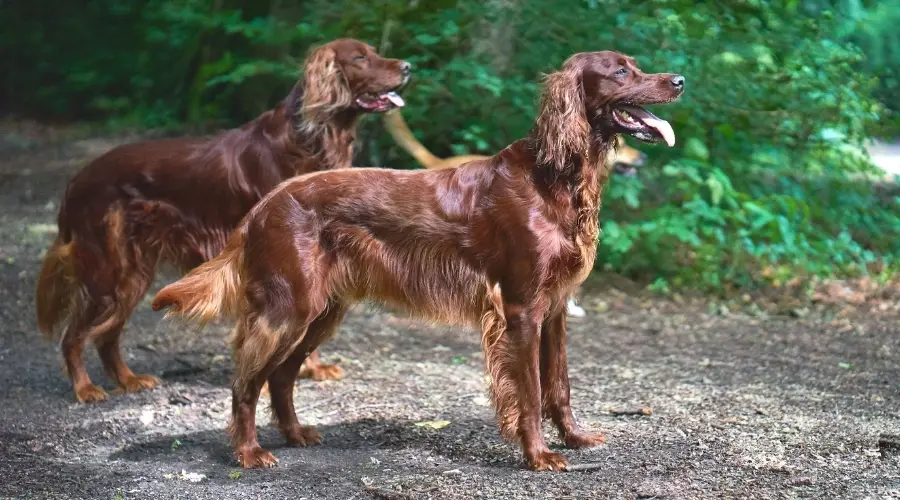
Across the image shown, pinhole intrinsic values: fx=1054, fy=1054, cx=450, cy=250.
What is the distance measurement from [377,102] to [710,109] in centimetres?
330

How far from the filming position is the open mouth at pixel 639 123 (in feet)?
13.9

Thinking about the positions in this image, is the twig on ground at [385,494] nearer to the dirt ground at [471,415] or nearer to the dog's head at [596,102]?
the dirt ground at [471,415]

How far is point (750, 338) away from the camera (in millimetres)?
6969

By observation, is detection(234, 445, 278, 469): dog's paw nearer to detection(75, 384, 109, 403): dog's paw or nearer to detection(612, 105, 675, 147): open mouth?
detection(75, 384, 109, 403): dog's paw

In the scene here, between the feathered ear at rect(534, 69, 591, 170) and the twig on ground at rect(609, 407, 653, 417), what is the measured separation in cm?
150

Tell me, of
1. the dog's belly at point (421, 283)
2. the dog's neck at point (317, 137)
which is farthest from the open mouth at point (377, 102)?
the dog's belly at point (421, 283)

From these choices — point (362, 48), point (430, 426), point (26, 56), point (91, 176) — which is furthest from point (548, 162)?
point (26, 56)

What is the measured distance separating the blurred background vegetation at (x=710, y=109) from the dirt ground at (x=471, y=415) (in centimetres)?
68

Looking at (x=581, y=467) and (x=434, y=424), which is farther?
(x=434, y=424)

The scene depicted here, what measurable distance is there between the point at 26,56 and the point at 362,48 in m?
13.5

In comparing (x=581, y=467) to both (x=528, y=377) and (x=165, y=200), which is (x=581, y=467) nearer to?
(x=528, y=377)

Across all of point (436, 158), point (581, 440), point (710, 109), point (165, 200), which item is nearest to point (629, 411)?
point (581, 440)

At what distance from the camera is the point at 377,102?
19.4 ft

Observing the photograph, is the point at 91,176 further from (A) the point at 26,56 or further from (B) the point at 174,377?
(A) the point at 26,56
